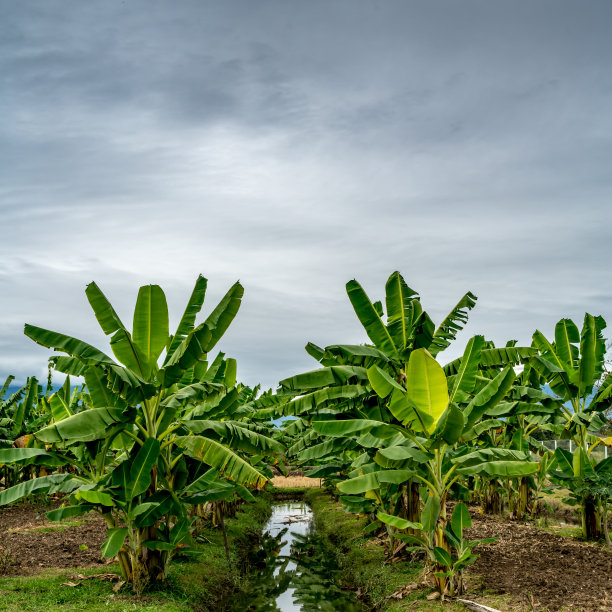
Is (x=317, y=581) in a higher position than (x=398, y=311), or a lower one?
lower

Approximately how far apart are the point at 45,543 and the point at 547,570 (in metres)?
10.2

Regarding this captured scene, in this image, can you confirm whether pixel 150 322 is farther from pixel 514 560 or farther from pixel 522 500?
pixel 522 500

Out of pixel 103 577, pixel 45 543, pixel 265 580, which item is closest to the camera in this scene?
pixel 103 577

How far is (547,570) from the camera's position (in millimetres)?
8703

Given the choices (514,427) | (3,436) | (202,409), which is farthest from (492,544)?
(3,436)

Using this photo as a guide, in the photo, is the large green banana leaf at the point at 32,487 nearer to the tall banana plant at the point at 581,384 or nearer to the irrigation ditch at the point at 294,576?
the irrigation ditch at the point at 294,576

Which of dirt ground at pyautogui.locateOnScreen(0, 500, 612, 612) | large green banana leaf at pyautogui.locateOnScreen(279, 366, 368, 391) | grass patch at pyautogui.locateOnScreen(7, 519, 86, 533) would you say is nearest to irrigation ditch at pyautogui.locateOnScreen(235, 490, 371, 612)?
dirt ground at pyautogui.locateOnScreen(0, 500, 612, 612)

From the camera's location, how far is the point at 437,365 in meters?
7.29

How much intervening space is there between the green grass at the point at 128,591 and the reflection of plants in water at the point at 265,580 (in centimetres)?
34

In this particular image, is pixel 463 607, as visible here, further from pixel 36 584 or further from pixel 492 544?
pixel 36 584

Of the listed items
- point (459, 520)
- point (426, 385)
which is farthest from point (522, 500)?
point (426, 385)

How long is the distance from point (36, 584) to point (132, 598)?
172cm

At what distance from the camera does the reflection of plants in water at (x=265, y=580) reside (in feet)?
35.3

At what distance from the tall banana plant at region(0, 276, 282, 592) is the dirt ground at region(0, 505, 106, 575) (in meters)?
2.59
